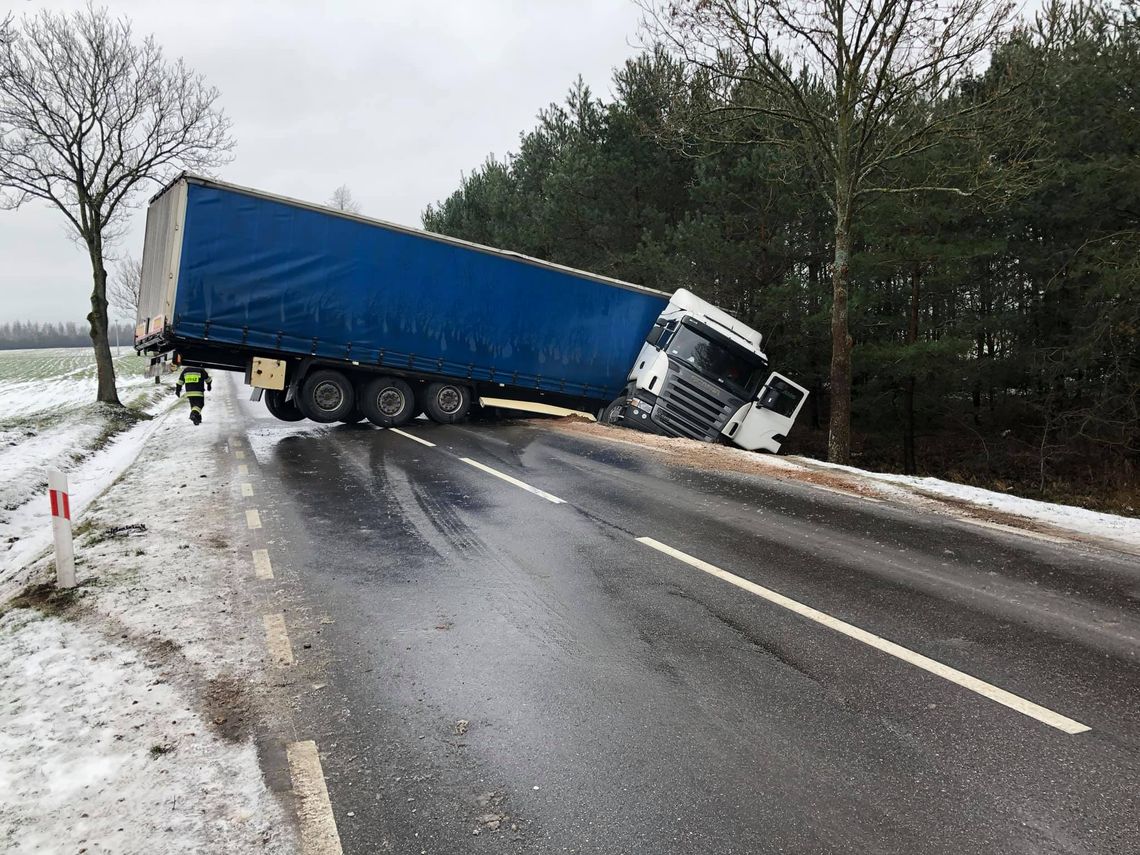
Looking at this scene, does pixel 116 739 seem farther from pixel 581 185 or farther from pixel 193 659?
pixel 581 185

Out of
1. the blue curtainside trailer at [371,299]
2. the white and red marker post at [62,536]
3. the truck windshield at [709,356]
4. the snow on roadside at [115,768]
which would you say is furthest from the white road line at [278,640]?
the truck windshield at [709,356]

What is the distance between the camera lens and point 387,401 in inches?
592

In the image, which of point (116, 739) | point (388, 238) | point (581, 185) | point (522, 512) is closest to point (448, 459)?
point (522, 512)

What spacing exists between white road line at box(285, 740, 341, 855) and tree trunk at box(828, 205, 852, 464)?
13.8 metres

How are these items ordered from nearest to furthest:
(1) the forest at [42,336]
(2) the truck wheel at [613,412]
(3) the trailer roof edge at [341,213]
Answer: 1. (3) the trailer roof edge at [341,213]
2. (2) the truck wheel at [613,412]
3. (1) the forest at [42,336]

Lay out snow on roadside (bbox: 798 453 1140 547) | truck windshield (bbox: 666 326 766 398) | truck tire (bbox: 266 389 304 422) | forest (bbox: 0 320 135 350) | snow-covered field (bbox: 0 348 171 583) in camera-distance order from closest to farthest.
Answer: snow on roadside (bbox: 798 453 1140 547), snow-covered field (bbox: 0 348 171 583), truck tire (bbox: 266 389 304 422), truck windshield (bbox: 666 326 766 398), forest (bbox: 0 320 135 350)

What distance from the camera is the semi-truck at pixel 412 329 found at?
12.6 meters

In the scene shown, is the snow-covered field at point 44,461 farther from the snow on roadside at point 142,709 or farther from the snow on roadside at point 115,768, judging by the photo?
the snow on roadside at point 115,768

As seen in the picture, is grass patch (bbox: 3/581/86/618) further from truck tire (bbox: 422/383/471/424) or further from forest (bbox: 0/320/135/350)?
forest (bbox: 0/320/135/350)

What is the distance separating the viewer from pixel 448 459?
36.8 ft

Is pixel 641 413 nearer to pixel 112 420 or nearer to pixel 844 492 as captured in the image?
pixel 844 492

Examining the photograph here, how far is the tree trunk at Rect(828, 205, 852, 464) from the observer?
48.0 ft

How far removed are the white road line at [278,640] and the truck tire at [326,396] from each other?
10182mm

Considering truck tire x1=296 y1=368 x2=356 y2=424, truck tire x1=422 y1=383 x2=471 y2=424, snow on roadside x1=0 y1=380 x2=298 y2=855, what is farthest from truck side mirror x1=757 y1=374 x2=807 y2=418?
snow on roadside x1=0 y1=380 x2=298 y2=855
